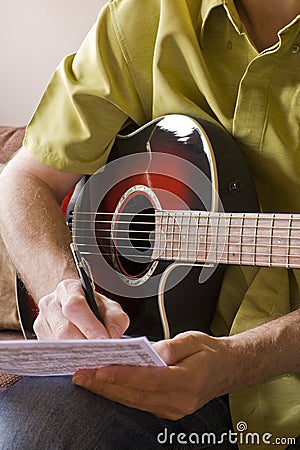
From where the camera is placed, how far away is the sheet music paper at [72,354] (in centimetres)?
71

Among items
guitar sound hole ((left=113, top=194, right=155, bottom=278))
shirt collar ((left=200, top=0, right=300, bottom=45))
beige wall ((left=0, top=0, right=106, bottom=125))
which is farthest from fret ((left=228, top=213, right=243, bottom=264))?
beige wall ((left=0, top=0, right=106, bottom=125))

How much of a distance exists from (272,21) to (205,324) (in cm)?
43

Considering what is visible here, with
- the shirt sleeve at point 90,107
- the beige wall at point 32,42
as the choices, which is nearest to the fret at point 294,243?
the shirt sleeve at point 90,107

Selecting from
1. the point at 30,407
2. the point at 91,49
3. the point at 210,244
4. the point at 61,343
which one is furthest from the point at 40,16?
the point at 61,343

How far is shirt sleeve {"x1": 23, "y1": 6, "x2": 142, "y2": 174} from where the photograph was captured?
1.25 metres

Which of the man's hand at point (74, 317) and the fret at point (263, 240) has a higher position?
the man's hand at point (74, 317)

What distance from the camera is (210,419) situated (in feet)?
3.66

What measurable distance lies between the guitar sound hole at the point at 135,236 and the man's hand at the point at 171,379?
278 millimetres

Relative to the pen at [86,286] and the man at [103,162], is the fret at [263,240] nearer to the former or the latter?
the man at [103,162]

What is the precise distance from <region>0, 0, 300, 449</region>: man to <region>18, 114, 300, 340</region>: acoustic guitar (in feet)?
0.14

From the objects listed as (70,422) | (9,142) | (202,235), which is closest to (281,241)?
(202,235)

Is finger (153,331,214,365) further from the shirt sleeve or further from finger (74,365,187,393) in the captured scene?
the shirt sleeve

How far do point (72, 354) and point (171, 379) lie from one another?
149 mm

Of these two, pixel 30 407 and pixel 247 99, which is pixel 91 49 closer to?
Result: pixel 247 99
